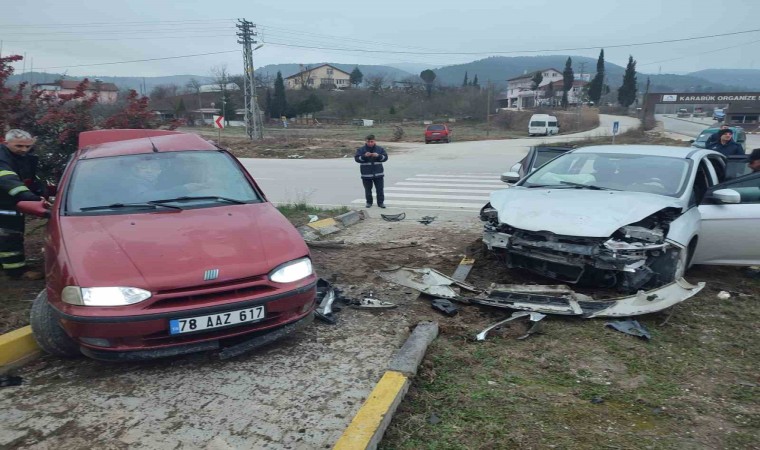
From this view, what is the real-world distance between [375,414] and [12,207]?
15.1ft

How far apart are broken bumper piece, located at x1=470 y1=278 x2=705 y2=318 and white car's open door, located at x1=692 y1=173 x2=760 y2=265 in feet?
4.42

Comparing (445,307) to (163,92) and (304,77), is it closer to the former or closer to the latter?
(163,92)

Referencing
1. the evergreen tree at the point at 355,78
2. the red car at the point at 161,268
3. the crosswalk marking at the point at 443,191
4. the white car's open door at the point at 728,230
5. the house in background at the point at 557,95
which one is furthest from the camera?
the evergreen tree at the point at 355,78

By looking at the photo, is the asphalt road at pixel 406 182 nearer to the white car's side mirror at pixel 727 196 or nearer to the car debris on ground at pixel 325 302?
the white car's side mirror at pixel 727 196

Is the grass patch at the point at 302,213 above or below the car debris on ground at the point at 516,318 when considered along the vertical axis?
above

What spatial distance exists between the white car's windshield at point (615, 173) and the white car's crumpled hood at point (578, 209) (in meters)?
0.26

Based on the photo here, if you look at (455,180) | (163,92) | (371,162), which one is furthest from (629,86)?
(371,162)

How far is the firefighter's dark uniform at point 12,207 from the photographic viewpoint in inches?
195

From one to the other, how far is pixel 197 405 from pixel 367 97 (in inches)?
3378

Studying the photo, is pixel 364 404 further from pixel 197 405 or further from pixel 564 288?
pixel 564 288

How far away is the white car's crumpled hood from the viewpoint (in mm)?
4758

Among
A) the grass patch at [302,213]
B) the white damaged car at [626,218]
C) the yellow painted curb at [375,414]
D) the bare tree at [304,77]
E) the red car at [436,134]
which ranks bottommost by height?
the yellow painted curb at [375,414]

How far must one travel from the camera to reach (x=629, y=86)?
3688 inches

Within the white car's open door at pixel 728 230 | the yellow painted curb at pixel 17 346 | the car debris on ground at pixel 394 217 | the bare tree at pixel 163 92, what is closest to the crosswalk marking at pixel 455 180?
the car debris on ground at pixel 394 217
